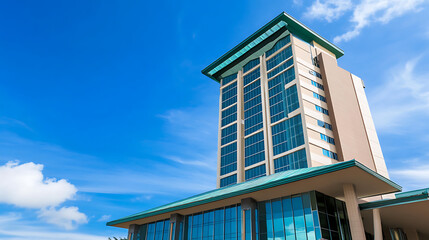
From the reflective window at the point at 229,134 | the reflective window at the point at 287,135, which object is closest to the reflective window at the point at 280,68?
the reflective window at the point at 287,135

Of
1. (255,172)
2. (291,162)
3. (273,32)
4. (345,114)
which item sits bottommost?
(291,162)

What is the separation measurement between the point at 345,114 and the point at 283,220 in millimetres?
40233

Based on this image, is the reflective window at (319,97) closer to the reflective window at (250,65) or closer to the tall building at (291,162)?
the tall building at (291,162)

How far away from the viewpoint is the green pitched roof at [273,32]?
7325 centimetres

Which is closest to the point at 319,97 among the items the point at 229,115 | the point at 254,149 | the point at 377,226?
the point at 254,149

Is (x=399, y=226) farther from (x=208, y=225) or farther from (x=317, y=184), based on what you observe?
(x=208, y=225)

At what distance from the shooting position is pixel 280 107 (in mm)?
68438

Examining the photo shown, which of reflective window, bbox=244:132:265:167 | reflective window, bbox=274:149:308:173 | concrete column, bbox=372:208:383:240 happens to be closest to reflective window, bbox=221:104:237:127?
reflective window, bbox=244:132:265:167

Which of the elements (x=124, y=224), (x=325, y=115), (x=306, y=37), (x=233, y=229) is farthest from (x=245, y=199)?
(x=306, y=37)

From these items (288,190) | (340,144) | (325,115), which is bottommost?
(288,190)

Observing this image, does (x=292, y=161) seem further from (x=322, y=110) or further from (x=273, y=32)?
(x=273, y=32)

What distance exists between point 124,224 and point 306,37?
57629mm

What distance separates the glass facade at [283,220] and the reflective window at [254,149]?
31.1 m

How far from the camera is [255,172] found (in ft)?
225
